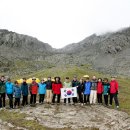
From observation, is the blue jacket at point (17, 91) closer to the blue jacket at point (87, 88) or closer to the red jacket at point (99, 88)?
the blue jacket at point (87, 88)

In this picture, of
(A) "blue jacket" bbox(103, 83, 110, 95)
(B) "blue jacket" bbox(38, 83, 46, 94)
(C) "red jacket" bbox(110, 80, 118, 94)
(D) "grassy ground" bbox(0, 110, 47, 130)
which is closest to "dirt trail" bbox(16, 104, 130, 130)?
(D) "grassy ground" bbox(0, 110, 47, 130)

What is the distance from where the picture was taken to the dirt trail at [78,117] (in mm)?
30609

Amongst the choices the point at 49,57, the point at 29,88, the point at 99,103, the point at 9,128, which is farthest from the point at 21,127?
the point at 49,57

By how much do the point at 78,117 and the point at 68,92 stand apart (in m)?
4.97

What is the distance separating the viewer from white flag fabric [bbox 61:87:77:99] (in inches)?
1486

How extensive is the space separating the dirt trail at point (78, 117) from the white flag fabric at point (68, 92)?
1.51m

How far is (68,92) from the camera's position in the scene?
3775 cm

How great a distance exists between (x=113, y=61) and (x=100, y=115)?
143 metres

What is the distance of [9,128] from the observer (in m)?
29.2

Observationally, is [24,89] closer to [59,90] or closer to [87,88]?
[59,90]

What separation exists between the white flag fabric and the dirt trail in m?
1.51

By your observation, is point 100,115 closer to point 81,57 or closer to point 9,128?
point 9,128

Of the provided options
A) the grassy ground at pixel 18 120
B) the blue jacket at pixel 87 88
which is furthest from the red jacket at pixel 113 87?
the grassy ground at pixel 18 120

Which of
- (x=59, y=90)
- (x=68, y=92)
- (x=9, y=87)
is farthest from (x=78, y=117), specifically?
(x=9, y=87)
